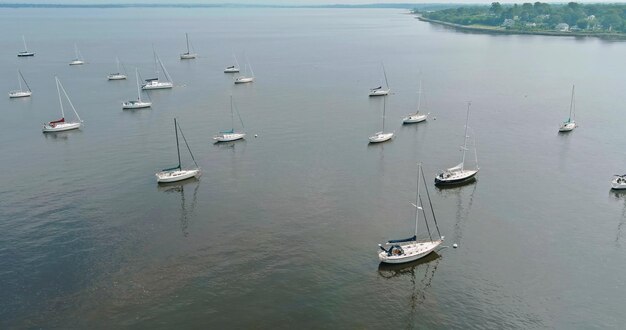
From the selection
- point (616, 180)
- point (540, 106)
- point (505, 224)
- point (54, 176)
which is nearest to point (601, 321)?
point (505, 224)

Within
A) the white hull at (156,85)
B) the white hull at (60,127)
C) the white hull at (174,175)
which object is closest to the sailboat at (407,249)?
the white hull at (174,175)

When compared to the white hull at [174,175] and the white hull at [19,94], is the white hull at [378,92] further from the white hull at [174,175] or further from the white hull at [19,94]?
the white hull at [19,94]

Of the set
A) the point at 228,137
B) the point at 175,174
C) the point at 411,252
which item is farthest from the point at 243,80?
the point at 411,252

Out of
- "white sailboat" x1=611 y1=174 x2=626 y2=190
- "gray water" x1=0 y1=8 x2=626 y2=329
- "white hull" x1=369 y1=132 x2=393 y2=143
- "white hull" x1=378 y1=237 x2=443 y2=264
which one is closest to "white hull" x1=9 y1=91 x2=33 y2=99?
"gray water" x1=0 y1=8 x2=626 y2=329

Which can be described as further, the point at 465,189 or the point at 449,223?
the point at 465,189

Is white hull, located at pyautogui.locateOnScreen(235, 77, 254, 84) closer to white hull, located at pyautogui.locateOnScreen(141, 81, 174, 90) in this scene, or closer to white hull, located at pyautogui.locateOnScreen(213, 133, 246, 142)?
white hull, located at pyautogui.locateOnScreen(141, 81, 174, 90)

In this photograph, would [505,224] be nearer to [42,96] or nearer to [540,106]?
[540,106]
